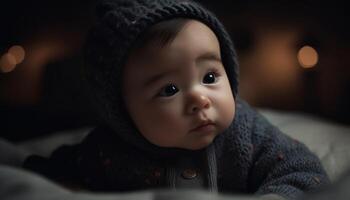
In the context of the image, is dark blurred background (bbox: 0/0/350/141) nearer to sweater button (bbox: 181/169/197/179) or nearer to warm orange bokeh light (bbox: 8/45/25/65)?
warm orange bokeh light (bbox: 8/45/25/65)

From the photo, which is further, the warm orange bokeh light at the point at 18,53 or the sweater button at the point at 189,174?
the warm orange bokeh light at the point at 18,53

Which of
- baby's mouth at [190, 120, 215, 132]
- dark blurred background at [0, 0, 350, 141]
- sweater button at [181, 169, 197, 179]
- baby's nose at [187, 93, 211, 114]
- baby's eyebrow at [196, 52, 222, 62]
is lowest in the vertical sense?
dark blurred background at [0, 0, 350, 141]

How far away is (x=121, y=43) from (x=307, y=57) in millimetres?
766

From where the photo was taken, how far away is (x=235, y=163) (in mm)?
860

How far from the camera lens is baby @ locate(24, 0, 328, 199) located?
78 centimetres

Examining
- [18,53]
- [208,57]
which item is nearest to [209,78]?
[208,57]

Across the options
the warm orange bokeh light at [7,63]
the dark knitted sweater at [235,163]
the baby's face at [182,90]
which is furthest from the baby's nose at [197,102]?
the warm orange bokeh light at [7,63]

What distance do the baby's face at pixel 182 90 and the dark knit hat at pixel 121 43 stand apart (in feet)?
0.07

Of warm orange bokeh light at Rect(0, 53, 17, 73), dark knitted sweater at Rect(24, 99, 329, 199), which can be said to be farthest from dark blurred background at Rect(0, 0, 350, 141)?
dark knitted sweater at Rect(24, 99, 329, 199)

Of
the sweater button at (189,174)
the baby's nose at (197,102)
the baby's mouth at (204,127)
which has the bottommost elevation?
the sweater button at (189,174)

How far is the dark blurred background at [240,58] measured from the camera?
138cm

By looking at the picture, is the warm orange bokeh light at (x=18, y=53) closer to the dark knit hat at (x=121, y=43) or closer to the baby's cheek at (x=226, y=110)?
the dark knit hat at (x=121, y=43)

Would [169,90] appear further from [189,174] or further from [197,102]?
[189,174]

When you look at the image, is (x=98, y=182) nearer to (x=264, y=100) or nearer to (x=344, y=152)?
(x=344, y=152)
